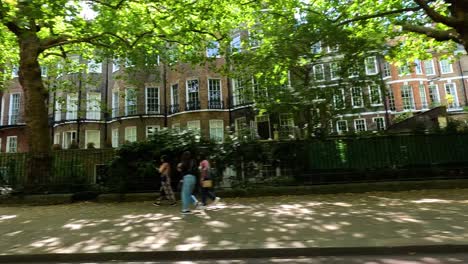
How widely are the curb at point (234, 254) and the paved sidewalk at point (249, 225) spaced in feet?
0.37

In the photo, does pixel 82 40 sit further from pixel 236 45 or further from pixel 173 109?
pixel 173 109

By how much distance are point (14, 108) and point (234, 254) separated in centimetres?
3790

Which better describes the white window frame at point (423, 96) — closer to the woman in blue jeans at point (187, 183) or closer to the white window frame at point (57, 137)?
the woman in blue jeans at point (187, 183)

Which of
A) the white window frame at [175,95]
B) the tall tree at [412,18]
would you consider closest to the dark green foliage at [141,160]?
the tall tree at [412,18]

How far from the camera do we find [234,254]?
599cm

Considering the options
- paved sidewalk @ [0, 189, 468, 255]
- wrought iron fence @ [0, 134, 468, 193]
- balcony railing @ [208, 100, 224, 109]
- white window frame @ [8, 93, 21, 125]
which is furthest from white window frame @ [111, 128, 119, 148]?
paved sidewalk @ [0, 189, 468, 255]

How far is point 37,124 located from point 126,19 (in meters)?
5.95

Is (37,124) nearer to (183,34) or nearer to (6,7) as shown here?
(6,7)

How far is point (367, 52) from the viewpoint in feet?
47.1

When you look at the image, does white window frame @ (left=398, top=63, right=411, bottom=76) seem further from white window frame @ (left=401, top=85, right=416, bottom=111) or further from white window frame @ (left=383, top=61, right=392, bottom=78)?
white window frame @ (left=401, top=85, right=416, bottom=111)

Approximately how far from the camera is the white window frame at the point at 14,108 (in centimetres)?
3556

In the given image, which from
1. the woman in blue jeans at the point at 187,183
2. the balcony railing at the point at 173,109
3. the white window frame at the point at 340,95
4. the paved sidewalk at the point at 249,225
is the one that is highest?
the balcony railing at the point at 173,109

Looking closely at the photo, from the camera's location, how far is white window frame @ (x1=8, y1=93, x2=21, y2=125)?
117 ft

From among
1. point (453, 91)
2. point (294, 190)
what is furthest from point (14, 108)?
point (453, 91)
